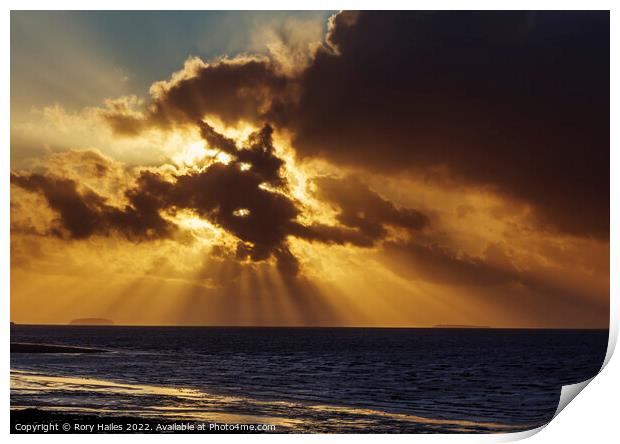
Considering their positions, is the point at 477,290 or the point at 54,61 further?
the point at 477,290

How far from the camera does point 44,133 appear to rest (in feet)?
52.6

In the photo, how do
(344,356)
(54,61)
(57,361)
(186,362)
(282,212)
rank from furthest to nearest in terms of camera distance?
(344,356) → (186,362) → (57,361) → (282,212) → (54,61)

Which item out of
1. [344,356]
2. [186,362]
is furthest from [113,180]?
[344,356]

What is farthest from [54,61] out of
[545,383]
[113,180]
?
[545,383]

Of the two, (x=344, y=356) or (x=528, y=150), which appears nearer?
(x=528, y=150)

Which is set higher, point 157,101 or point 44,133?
point 157,101

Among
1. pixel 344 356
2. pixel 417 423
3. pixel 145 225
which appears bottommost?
pixel 417 423

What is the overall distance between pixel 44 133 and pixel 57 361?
15.3 m

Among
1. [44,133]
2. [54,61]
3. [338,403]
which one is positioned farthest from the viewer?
[338,403]

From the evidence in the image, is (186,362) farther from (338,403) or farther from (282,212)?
(338,403)

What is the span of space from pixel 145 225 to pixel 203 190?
525 cm

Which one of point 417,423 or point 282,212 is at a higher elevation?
point 282,212

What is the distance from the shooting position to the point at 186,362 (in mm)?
35250

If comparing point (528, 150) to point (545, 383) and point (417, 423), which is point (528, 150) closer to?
point (417, 423)
